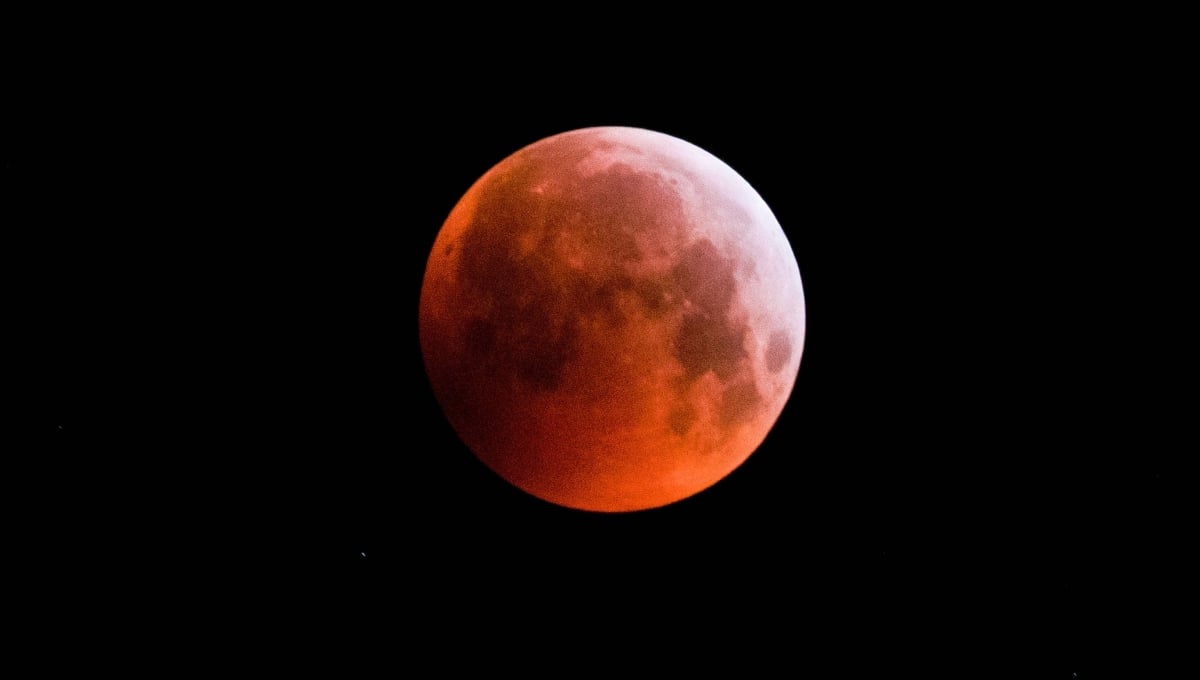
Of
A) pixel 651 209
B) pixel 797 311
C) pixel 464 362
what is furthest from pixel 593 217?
pixel 797 311

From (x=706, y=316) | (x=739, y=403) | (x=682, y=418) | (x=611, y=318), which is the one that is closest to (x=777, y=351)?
(x=739, y=403)

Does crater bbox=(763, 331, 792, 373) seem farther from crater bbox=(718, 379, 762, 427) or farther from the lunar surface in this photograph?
crater bbox=(718, 379, 762, 427)

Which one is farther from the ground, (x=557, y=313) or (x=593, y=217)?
(x=593, y=217)

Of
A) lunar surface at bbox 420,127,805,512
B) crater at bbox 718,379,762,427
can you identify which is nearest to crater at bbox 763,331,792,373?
lunar surface at bbox 420,127,805,512

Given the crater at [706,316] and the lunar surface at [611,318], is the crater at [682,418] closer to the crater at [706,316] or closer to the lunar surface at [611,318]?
the lunar surface at [611,318]

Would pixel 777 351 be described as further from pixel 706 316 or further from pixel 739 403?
Answer: pixel 706 316

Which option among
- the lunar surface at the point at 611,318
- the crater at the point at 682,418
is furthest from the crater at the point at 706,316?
the crater at the point at 682,418

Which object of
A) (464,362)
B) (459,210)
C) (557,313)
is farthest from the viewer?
(459,210)

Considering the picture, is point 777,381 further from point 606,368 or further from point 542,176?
point 542,176
